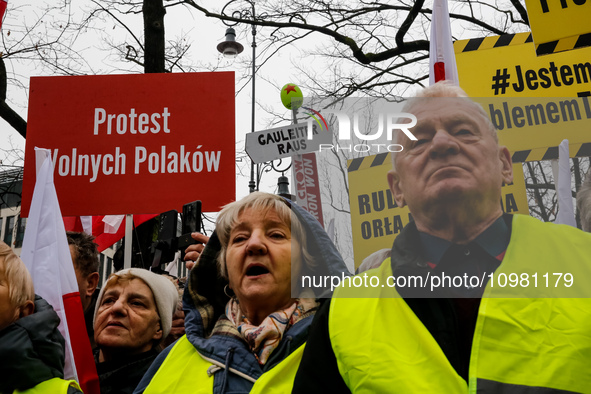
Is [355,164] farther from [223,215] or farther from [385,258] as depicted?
[223,215]

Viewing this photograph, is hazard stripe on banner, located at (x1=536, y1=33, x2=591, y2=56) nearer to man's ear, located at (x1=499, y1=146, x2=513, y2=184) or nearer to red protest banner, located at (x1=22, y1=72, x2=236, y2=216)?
man's ear, located at (x1=499, y1=146, x2=513, y2=184)

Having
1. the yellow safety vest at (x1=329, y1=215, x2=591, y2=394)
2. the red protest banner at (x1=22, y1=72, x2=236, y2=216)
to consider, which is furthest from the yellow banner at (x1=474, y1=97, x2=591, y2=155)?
the red protest banner at (x1=22, y1=72, x2=236, y2=216)

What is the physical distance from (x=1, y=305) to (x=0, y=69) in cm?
632

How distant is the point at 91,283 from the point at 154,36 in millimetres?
4115

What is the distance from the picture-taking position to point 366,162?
1.37 metres

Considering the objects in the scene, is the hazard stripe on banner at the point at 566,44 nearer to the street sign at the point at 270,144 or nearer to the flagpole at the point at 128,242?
the street sign at the point at 270,144

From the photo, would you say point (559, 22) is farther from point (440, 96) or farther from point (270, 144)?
point (270, 144)

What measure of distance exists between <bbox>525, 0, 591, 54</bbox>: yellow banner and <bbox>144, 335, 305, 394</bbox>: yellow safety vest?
1878mm

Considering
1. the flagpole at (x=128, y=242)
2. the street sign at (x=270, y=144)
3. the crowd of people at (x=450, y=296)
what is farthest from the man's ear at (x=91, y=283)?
the crowd of people at (x=450, y=296)

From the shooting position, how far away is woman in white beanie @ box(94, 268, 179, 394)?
265cm

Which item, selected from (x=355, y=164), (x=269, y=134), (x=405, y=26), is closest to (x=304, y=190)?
(x=355, y=164)

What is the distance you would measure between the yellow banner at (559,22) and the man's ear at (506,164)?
1.68 meters

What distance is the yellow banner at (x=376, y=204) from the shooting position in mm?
1271

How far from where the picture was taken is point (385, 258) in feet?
4.34
